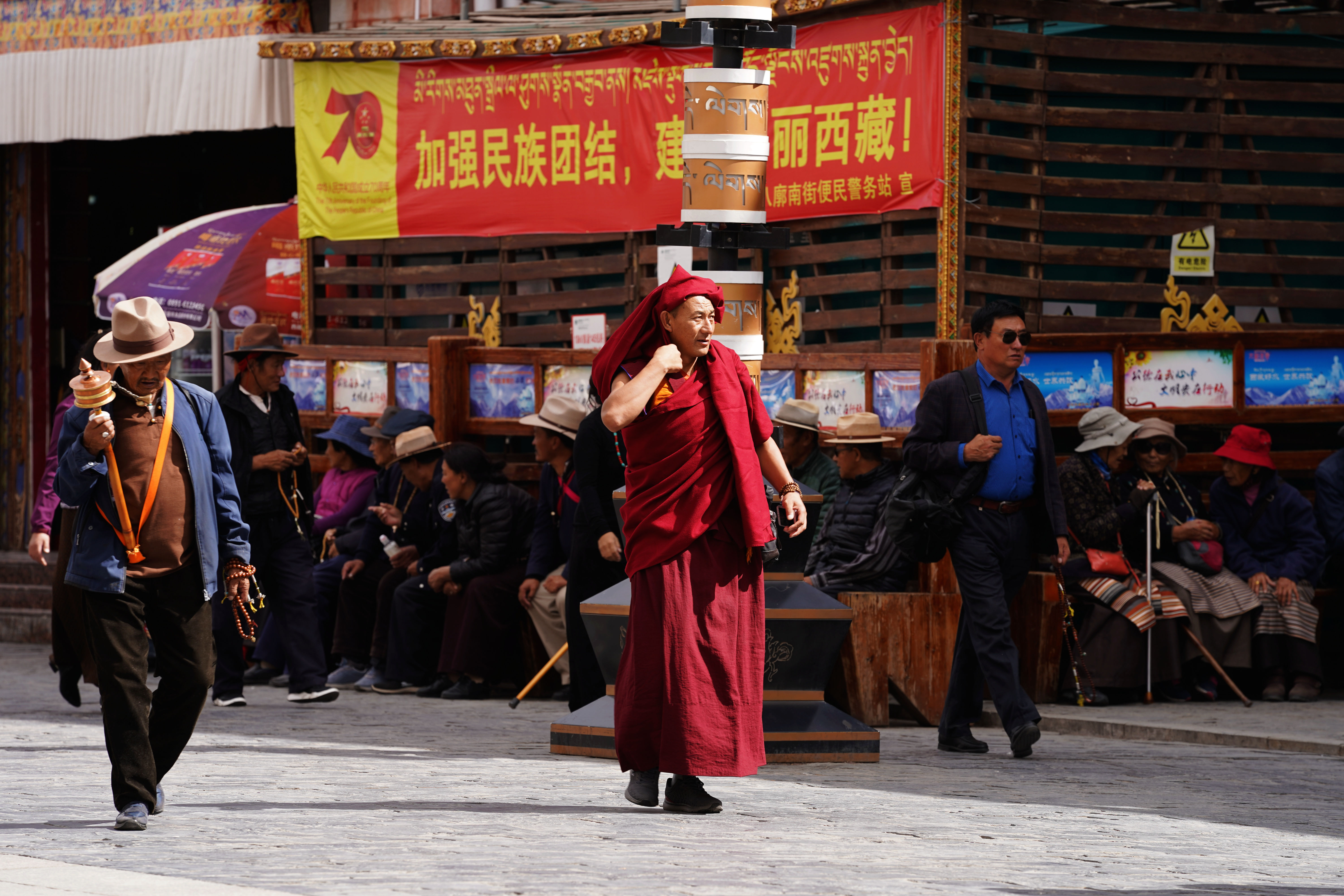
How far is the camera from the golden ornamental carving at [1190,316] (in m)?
11.9

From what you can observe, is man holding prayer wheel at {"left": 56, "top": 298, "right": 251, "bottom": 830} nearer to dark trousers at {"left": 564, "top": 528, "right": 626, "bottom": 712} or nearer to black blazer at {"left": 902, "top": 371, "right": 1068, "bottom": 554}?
dark trousers at {"left": 564, "top": 528, "right": 626, "bottom": 712}

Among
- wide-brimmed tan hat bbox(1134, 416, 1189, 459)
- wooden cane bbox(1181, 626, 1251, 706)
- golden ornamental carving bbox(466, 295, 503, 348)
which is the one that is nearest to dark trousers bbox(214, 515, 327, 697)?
golden ornamental carving bbox(466, 295, 503, 348)

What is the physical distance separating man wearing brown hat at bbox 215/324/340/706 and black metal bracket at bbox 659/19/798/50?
376 cm

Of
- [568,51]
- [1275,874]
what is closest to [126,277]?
[568,51]

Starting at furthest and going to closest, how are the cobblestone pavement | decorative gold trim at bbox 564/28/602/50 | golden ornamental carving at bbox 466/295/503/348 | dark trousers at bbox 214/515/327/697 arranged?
golden ornamental carving at bbox 466/295/503/348, decorative gold trim at bbox 564/28/602/50, dark trousers at bbox 214/515/327/697, the cobblestone pavement

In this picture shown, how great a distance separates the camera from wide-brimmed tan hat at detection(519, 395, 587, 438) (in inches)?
458

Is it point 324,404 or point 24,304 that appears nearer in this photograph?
point 324,404

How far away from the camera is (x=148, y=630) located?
7.09 metres

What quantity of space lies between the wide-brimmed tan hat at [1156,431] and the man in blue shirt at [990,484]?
79.3 inches

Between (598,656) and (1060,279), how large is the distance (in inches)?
183

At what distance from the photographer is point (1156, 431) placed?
11.1 metres

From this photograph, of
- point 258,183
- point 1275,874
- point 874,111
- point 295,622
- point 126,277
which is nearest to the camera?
point 1275,874

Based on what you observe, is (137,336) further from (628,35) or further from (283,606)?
(628,35)

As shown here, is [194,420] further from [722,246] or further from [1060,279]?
[1060,279]
